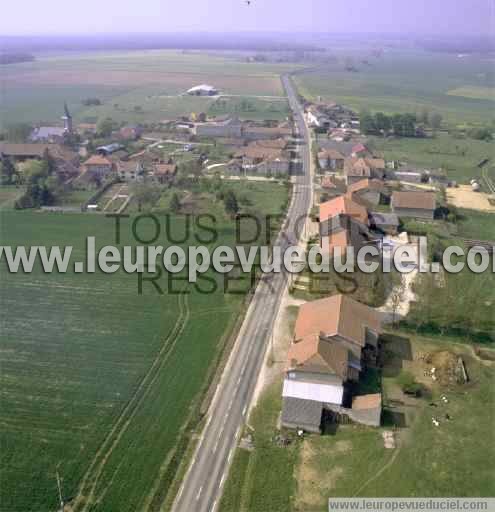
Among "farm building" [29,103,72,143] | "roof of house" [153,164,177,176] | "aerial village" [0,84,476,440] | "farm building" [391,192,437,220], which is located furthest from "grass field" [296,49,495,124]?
"roof of house" [153,164,177,176]

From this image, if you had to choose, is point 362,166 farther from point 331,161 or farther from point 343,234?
point 343,234

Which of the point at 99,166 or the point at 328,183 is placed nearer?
the point at 328,183

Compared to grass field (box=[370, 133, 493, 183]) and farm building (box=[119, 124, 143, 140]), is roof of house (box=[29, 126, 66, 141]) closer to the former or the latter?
farm building (box=[119, 124, 143, 140])

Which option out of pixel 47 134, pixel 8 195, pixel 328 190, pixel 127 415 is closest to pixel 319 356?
pixel 127 415

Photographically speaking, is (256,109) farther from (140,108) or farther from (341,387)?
(341,387)

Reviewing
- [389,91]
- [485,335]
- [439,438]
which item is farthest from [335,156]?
[389,91]

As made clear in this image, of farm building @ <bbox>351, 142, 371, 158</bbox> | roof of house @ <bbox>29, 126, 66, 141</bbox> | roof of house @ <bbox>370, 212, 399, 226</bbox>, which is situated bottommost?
roof of house @ <bbox>370, 212, 399, 226</bbox>
